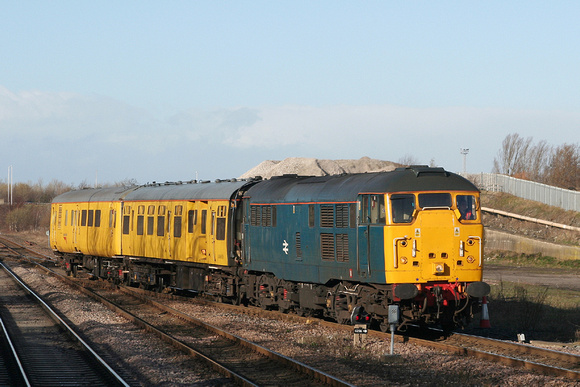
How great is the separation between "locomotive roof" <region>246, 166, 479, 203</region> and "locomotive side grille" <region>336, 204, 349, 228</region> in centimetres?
17

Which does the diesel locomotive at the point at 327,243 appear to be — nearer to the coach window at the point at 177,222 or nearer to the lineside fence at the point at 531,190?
the coach window at the point at 177,222

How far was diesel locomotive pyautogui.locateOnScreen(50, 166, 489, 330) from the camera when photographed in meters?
16.9

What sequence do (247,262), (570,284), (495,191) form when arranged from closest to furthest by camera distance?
(247,262) < (570,284) < (495,191)

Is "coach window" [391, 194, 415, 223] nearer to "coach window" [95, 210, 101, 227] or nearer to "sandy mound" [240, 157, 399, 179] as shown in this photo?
"coach window" [95, 210, 101, 227]

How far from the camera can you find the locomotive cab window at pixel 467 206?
17344mm

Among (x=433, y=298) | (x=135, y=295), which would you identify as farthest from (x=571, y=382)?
(x=135, y=295)

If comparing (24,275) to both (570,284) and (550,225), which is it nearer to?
(570,284)

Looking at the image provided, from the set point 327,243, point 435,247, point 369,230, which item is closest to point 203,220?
point 327,243

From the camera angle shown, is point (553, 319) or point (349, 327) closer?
point (349, 327)

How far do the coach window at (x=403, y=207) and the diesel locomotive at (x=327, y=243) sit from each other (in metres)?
0.02

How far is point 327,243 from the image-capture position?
63.2ft

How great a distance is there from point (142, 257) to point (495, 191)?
4687 centimetres

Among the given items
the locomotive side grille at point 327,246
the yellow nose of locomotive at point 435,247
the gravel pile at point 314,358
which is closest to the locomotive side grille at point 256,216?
the gravel pile at point 314,358

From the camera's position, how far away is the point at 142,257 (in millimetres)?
31531
